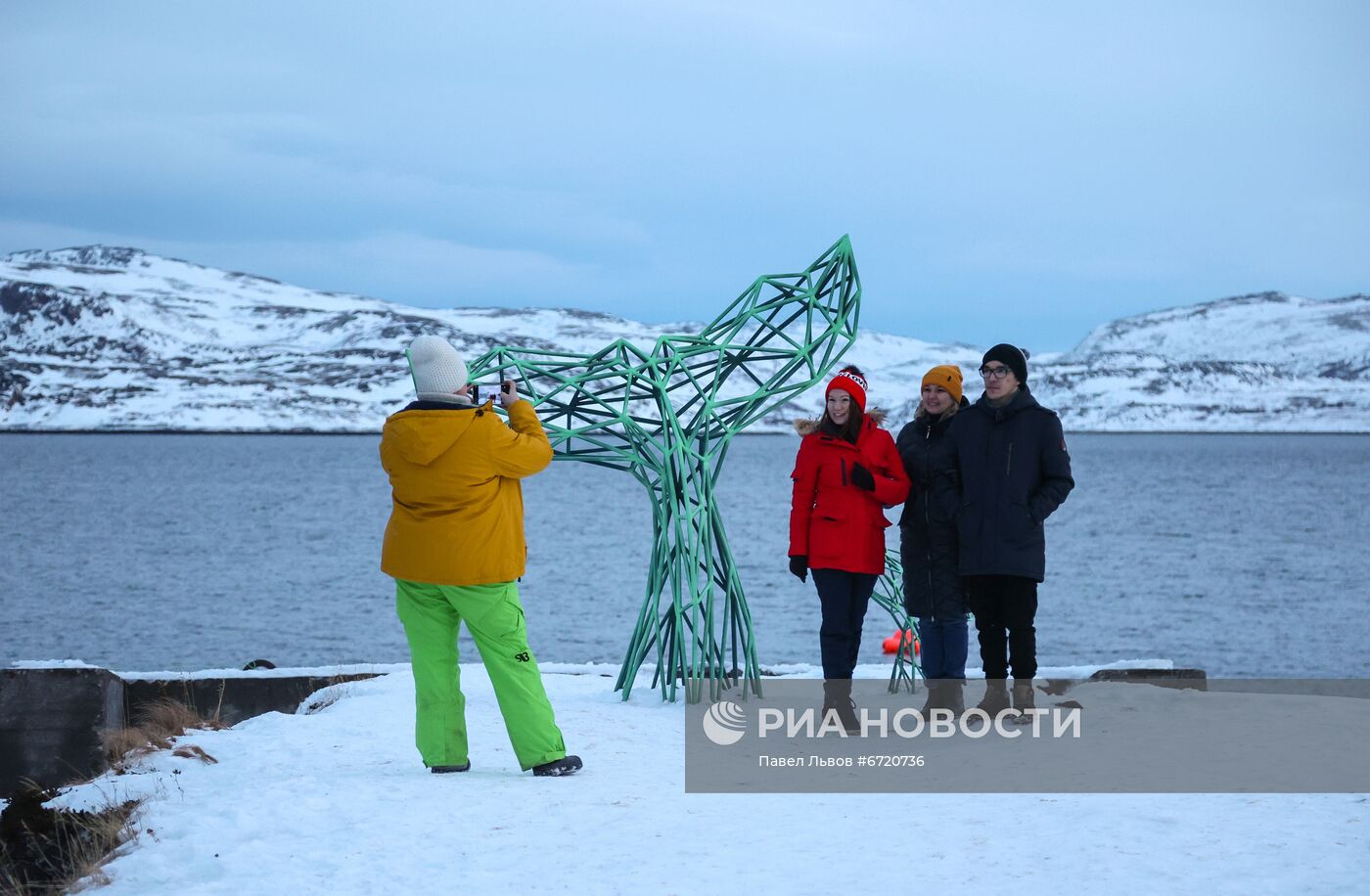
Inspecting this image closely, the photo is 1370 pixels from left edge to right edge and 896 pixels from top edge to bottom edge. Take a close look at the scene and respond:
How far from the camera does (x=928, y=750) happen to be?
6.00 metres

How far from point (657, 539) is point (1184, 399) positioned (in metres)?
202

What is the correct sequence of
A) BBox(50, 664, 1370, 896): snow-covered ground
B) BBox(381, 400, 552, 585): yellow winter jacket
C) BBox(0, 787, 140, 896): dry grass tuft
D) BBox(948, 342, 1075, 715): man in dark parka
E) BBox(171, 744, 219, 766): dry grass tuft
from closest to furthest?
1. BBox(50, 664, 1370, 896): snow-covered ground
2. BBox(0, 787, 140, 896): dry grass tuft
3. BBox(381, 400, 552, 585): yellow winter jacket
4. BBox(171, 744, 219, 766): dry grass tuft
5. BBox(948, 342, 1075, 715): man in dark parka

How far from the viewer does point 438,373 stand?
17.8ft

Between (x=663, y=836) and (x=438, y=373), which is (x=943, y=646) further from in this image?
(x=438, y=373)

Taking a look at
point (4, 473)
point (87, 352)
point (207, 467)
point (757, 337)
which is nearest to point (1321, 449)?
point (207, 467)

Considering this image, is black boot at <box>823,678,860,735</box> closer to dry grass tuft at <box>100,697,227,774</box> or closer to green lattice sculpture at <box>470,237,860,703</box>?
green lattice sculpture at <box>470,237,860,703</box>

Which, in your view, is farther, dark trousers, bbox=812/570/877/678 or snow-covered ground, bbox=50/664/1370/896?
dark trousers, bbox=812/570/877/678

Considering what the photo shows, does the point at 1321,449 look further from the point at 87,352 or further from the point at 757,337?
the point at 87,352

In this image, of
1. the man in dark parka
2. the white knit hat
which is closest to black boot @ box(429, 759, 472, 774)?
the white knit hat

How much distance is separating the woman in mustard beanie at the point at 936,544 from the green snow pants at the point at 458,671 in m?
1.94

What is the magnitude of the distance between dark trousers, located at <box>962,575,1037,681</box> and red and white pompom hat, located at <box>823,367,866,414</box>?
3.17 ft

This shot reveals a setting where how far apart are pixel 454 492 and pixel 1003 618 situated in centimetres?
255

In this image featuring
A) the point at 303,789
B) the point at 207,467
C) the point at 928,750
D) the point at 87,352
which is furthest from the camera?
the point at 87,352

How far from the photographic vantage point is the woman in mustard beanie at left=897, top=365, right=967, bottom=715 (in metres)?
6.48
